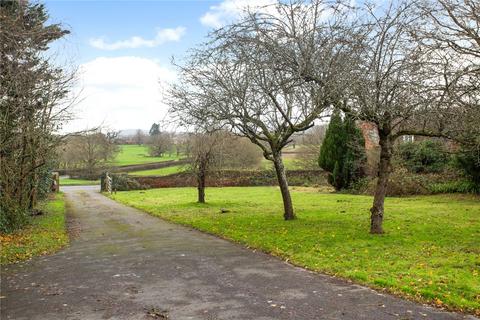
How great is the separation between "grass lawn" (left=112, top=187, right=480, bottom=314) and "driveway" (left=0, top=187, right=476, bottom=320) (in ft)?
→ 1.91

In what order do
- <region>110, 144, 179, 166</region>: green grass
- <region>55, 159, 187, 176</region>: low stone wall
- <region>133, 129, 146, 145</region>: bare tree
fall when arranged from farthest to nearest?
<region>133, 129, 146, 145</region>: bare tree < <region>110, 144, 179, 166</region>: green grass < <region>55, 159, 187, 176</region>: low stone wall

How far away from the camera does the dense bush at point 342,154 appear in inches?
1227

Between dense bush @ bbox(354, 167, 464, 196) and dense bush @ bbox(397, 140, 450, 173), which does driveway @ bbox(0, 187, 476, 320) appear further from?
dense bush @ bbox(397, 140, 450, 173)

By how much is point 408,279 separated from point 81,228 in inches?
487

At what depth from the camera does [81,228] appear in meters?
16.4

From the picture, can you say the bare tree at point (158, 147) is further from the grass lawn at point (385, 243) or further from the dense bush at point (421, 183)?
the grass lawn at point (385, 243)

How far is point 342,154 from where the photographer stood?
32375mm

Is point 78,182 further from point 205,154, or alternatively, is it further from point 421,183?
point 421,183

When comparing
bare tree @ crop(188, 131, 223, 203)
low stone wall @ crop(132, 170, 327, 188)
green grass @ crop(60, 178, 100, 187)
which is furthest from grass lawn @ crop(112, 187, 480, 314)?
green grass @ crop(60, 178, 100, 187)

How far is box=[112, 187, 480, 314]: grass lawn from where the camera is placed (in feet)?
24.2

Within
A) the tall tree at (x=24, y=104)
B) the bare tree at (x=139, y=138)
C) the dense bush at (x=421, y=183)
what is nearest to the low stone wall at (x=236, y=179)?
the dense bush at (x=421, y=183)

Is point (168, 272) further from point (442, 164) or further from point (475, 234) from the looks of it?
point (442, 164)

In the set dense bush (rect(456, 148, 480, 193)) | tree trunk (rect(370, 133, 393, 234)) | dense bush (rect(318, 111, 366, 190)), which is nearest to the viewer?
tree trunk (rect(370, 133, 393, 234))

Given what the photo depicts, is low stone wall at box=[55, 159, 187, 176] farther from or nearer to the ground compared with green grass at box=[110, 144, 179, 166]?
nearer to the ground
